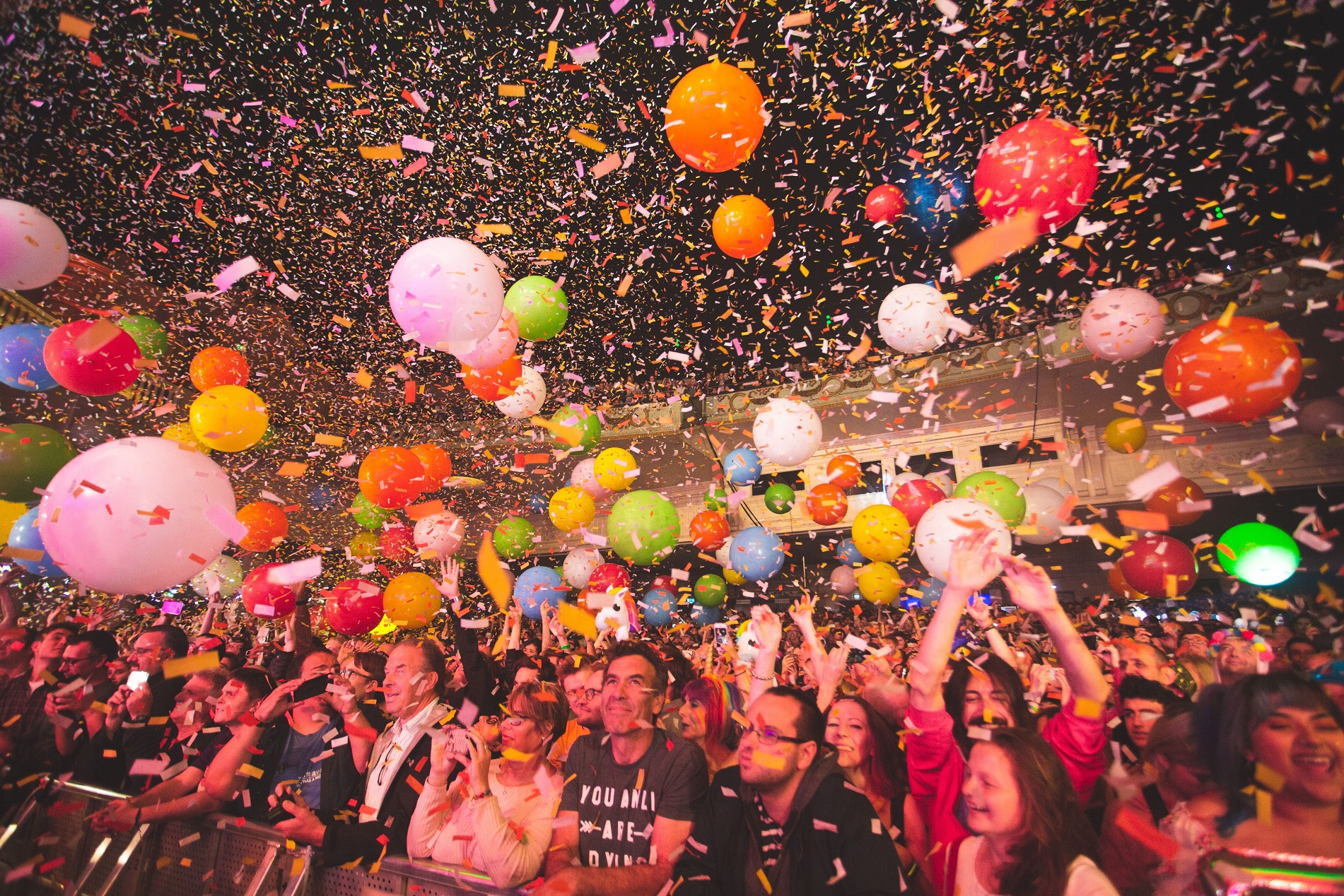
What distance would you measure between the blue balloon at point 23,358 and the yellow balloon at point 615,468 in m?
3.59

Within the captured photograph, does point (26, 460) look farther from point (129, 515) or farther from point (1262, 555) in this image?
point (1262, 555)

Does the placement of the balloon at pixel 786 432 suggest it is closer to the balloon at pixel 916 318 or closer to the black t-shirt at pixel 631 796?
the balloon at pixel 916 318

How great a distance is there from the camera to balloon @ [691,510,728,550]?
235 inches

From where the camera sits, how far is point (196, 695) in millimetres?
2936

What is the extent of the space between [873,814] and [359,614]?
3.75 meters

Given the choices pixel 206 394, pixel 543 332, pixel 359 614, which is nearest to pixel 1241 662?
pixel 543 332

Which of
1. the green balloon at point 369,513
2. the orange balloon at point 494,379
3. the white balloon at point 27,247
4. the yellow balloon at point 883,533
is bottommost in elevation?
the yellow balloon at point 883,533

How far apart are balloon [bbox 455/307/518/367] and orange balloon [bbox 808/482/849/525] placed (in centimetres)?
295

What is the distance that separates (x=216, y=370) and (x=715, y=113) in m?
3.74

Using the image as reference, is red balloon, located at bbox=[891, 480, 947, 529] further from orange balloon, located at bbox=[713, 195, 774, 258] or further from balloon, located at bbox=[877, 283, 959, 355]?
orange balloon, located at bbox=[713, 195, 774, 258]

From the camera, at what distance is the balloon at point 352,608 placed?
4133 mm

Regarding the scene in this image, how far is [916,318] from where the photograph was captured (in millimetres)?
4277

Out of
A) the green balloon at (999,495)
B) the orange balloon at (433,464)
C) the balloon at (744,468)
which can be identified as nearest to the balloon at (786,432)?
the balloon at (744,468)

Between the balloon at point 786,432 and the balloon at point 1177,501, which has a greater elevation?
the balloon at point 786,432
